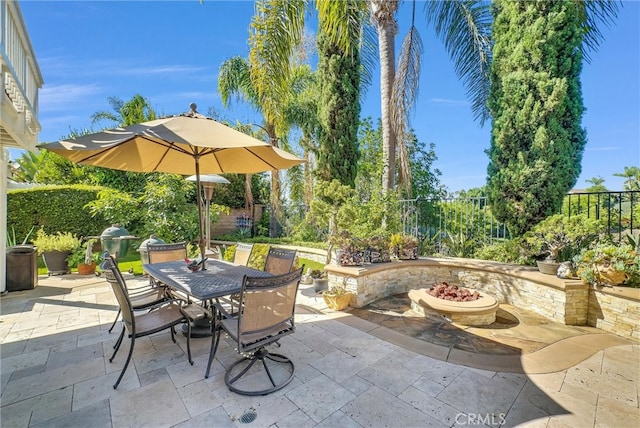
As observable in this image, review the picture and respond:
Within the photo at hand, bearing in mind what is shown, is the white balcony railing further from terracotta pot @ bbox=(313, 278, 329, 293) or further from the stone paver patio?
terracotta pot @ bbox=(313, 278, 329, 293)

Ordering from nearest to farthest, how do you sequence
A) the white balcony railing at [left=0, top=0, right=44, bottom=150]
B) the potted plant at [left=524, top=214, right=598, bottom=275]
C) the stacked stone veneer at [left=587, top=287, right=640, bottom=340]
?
the white balcony railing at [left=0, top=0, right=44, bottom=150]
the stacked stone veneer at [left=587, top=287, right=640, bottom=340]
the potted plant at [left=524, top=214, right=598, bottom=275]

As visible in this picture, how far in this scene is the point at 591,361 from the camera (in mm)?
3299

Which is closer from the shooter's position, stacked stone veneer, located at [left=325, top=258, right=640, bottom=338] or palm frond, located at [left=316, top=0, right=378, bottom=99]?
stacked stone veneer, located at [left=325, top=258, right=640, bottom=338]

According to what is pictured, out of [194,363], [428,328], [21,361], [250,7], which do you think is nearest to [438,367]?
[428,328]

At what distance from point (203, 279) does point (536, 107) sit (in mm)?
6652

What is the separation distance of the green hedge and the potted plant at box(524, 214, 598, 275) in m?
13.4

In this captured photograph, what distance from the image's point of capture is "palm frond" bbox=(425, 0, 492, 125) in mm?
7871

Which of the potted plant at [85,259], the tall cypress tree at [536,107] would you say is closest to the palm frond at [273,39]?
the tall cypress tree at [536,107]

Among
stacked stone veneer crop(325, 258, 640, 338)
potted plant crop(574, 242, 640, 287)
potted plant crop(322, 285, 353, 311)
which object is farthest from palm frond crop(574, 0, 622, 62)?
potted plant crop(322, 285, 353, 311)

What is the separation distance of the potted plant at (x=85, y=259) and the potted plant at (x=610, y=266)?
10.4 meters

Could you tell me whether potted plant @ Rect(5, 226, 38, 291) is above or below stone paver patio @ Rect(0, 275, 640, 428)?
above

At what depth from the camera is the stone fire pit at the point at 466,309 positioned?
433cm

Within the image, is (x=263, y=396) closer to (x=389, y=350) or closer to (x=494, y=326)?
(x=389, y=350)

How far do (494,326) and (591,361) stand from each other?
1.17m
